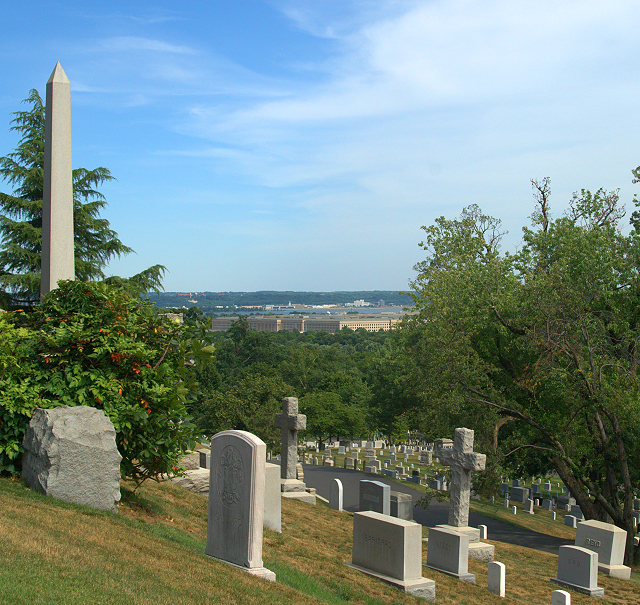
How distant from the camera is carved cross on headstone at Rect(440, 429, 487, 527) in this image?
12930 mm

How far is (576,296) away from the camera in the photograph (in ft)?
52.8

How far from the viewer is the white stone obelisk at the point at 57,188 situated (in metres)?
12.0

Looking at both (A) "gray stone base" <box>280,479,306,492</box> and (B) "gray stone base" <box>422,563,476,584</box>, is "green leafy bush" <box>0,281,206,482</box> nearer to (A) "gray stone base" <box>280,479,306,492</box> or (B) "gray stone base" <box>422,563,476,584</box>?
(B) "gray stone base" <box>422,563,476,584</box>

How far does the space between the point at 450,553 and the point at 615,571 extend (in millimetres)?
4481

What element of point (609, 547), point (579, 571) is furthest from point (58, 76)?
point (609, 547)

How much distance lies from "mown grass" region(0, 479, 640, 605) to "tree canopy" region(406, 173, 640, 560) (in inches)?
230

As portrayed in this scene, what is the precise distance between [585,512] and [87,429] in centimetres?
1444

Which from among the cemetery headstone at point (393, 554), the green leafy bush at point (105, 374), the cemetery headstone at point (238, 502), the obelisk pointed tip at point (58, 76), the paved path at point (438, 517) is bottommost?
the paved path at point (438, 517)

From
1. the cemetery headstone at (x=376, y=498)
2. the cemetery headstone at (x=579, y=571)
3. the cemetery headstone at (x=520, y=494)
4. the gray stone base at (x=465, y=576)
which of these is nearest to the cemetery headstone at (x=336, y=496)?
the cemetery headstone at (x=376, y=498)

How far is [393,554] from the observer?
8.51m

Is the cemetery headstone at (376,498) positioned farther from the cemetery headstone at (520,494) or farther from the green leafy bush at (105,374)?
the cemetery headstone at (520,494)

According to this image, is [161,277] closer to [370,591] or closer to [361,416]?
[370,591]

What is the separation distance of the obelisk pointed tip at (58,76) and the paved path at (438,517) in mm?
14948

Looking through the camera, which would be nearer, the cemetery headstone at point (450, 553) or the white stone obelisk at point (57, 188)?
the cemetery headstone at point (450, 553)
